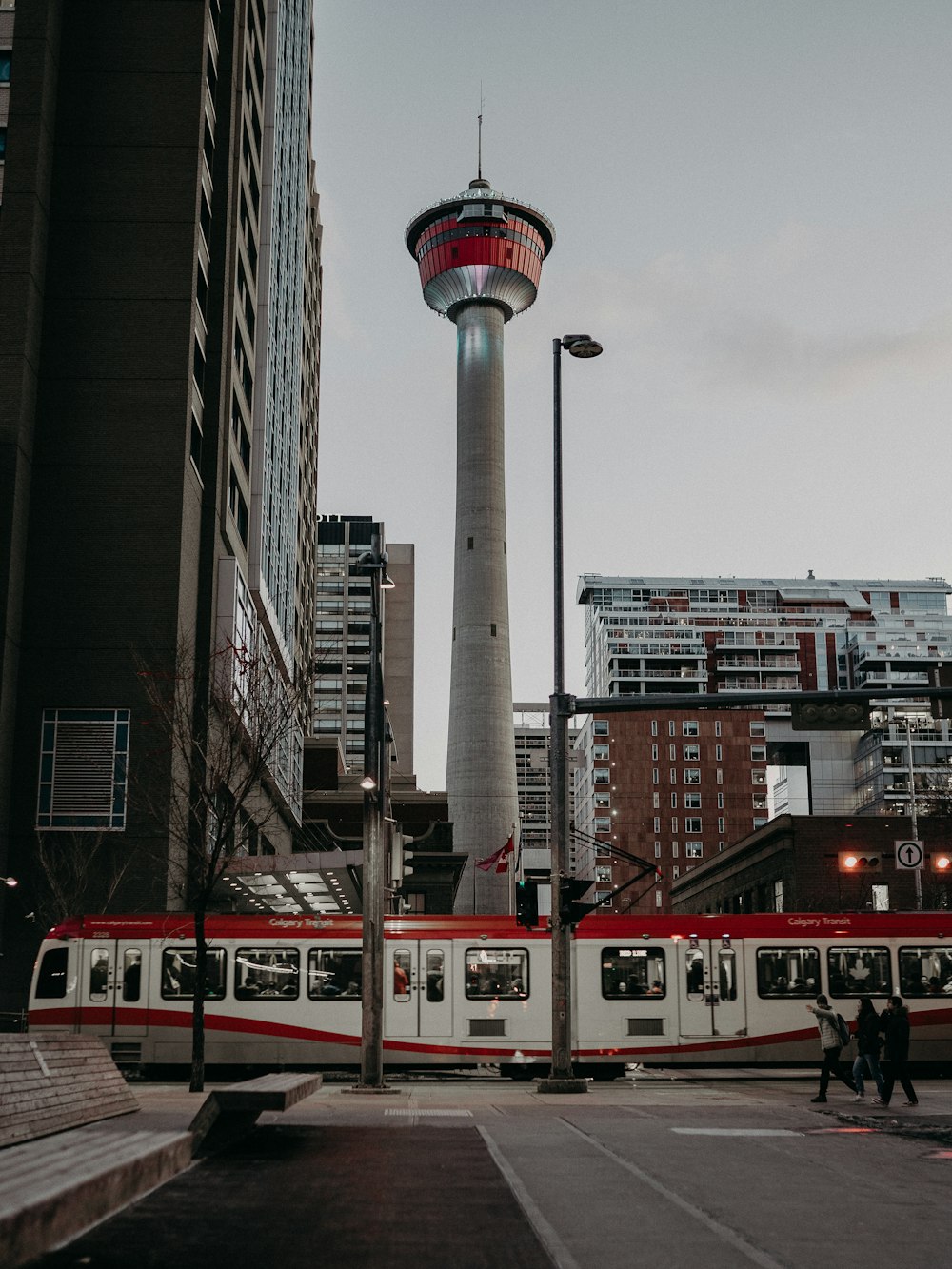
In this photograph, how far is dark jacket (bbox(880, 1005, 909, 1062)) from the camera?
833 inches

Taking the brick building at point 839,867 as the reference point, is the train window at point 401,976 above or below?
below

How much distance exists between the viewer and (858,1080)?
22188 millimetres

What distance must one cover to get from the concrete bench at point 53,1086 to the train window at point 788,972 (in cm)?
1803

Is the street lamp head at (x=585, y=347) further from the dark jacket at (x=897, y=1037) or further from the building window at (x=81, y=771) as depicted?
the building window at (x=81, y=771)

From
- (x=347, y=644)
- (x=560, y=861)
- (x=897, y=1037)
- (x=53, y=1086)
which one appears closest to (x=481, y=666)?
(x=560, y=861)

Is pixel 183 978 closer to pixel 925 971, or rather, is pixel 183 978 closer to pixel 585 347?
pixel 585 347

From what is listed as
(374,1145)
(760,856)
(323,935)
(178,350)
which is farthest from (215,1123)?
(760,856)

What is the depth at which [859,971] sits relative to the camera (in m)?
31.0

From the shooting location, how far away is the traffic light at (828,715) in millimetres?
22266

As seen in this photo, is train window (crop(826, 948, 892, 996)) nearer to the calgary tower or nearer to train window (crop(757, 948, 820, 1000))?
train window (crop(757, 948, 820, 1000))

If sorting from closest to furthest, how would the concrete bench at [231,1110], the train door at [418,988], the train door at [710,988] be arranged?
the concrete bench at [231,1110] → the train door at [418,988] → the train door at [710,988]

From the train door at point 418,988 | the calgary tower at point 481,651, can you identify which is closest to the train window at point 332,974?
the train door at point 418,988

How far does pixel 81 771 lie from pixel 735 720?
383ft

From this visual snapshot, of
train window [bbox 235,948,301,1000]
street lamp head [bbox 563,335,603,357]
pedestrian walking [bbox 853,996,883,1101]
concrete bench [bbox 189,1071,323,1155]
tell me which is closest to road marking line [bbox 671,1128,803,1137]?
concrete bench [bbox 189,1071,323,1155]
